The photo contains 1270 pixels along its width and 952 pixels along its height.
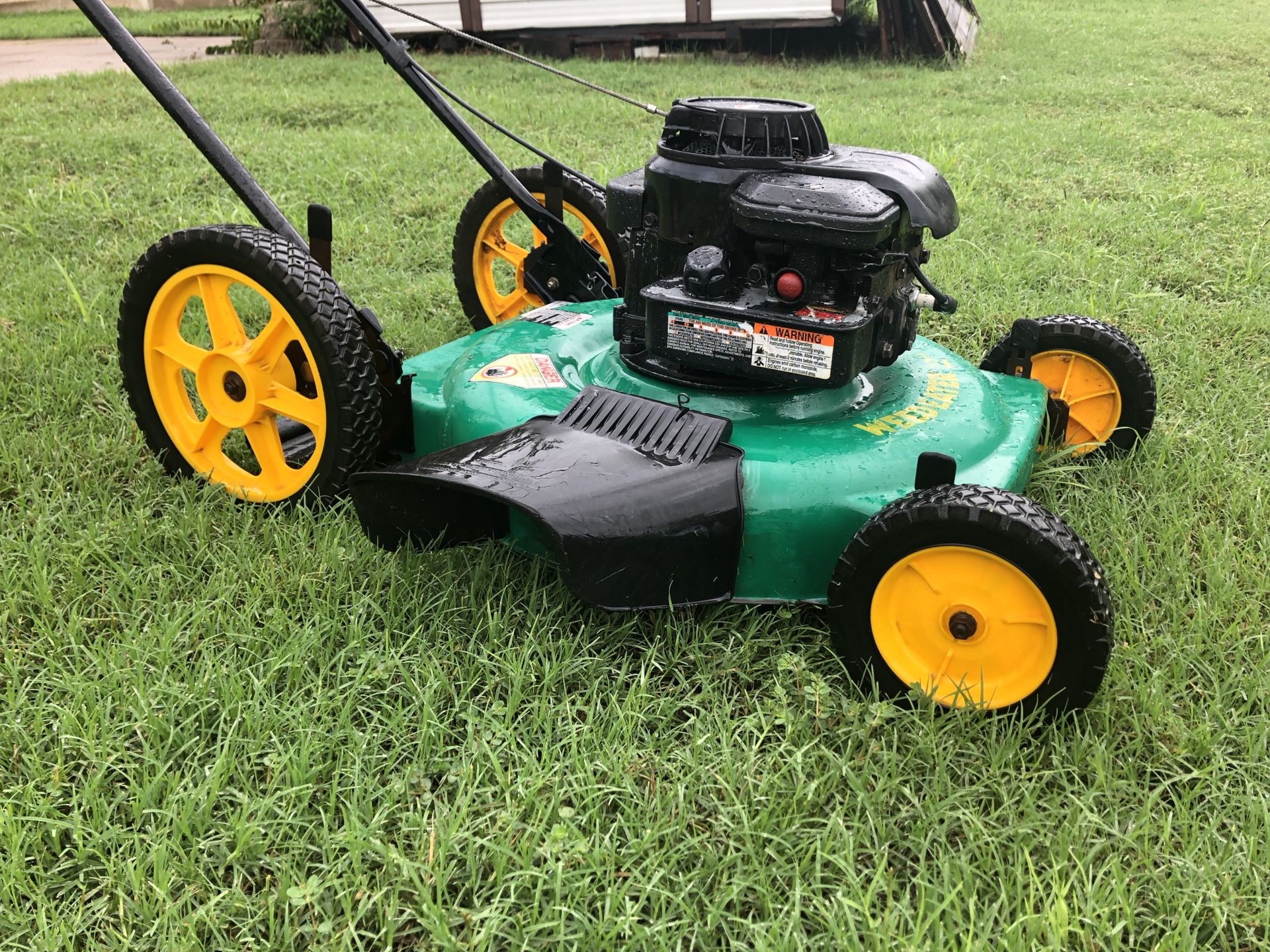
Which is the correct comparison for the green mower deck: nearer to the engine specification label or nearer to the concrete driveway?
the engine specification label

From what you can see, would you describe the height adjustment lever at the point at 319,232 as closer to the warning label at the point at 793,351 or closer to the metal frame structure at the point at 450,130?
the metal frame structure at the point at 450,130

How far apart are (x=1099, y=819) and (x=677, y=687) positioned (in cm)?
69

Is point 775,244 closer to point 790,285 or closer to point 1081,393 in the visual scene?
point 790,285

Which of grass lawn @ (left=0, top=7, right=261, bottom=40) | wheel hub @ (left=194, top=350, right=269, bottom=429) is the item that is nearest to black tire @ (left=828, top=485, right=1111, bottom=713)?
wheel hub @ (left=194, top=350, right=269, bottom=429)

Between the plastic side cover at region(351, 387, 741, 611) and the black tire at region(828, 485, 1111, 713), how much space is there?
27 cm

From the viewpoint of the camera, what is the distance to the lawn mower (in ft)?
5.63

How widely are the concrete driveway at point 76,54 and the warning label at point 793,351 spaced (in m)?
8.25

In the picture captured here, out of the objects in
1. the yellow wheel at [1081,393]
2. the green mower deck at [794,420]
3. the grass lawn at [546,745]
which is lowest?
the grass lawn at [546,745]

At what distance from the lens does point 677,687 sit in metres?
1.83

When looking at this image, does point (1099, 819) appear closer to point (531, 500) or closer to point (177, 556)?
point (531, 500)

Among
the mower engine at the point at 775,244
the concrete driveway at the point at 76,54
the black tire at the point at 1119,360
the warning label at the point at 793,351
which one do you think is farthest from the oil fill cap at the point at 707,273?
the concrete driveway at the point at 76,54

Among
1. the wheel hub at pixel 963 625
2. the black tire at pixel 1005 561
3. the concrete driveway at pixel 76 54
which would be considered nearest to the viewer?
the black tire at pixel 1005 561

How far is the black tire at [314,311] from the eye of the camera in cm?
210

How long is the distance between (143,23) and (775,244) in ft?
46.3
